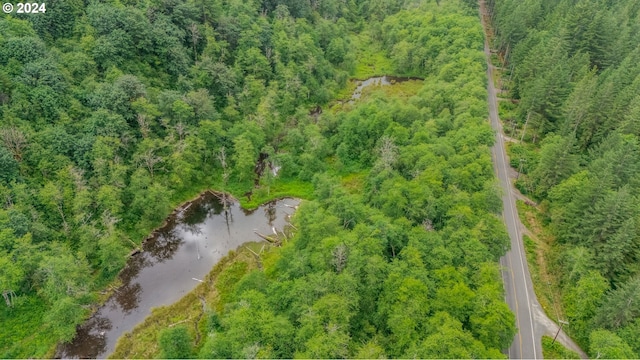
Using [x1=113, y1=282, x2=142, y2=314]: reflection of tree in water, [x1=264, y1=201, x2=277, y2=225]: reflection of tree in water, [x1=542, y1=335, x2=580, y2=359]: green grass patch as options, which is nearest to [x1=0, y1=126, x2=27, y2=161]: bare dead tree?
[x1=113, y1=282, x2=142, y2=314]: reflection of tree in water

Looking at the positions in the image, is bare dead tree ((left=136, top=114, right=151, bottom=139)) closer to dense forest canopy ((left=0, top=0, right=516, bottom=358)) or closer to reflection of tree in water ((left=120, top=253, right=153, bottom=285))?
dense forest canopy ((left=0, top=0, right=516, bottom=358))

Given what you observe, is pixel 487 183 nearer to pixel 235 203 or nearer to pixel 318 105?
pixel 235 203

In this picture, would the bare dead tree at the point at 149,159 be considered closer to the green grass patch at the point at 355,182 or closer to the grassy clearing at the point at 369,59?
the green grass patch at the point at 355,182

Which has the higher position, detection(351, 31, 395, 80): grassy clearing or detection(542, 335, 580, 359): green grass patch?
detection(351, 31, 395, 80): grassy clearing

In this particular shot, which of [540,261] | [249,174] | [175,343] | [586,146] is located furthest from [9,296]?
[586,146]

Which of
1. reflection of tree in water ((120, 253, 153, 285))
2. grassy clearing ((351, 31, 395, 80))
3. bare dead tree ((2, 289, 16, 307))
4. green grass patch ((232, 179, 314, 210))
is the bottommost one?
reflection of tree in water ((120, 253, 153, 285))

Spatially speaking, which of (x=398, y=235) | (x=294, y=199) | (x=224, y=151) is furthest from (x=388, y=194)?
(x=224, y=151)

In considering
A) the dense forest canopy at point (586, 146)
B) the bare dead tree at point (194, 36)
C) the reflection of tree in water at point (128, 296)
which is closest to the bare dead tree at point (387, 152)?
the dense forest canopy at point (586, 146)

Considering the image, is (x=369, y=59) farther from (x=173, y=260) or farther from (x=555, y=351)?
(x=555, y=351)
